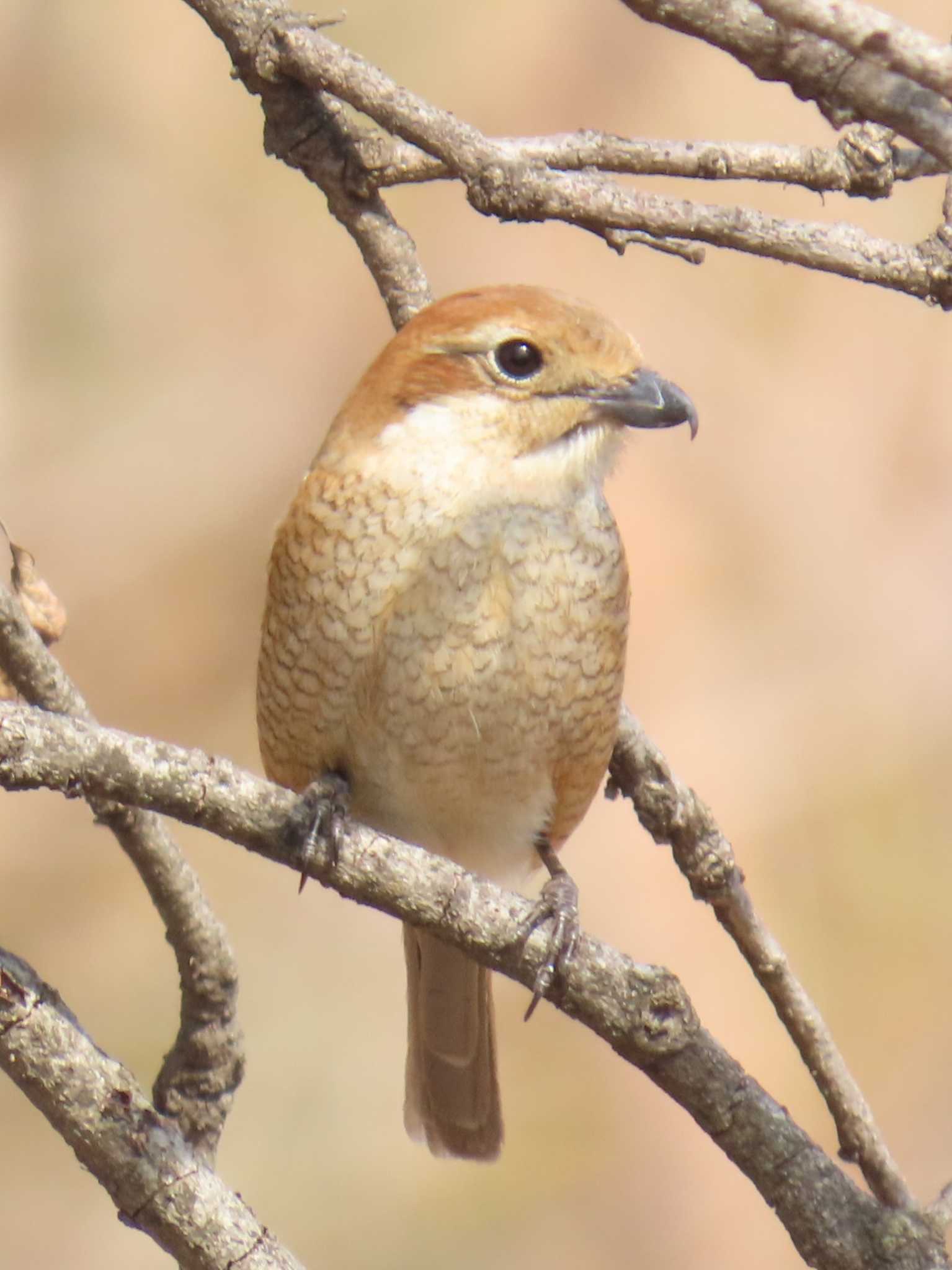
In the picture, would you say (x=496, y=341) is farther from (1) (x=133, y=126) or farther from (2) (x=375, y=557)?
(1) (x=133, y=126)

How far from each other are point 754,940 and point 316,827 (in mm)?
944

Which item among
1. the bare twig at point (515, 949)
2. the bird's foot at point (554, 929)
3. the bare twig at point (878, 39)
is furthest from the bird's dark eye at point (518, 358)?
the bare twig at point (878, 39)

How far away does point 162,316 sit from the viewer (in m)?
5.77

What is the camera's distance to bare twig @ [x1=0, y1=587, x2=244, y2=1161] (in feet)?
9.80

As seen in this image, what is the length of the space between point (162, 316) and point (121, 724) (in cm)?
139

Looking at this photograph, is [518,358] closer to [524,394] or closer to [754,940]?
[524,394]

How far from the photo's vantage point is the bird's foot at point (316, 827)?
242cm

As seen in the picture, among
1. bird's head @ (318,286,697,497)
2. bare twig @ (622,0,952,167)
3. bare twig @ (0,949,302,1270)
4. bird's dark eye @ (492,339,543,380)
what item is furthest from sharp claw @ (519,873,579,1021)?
bare twig @ (622,0,952,167)

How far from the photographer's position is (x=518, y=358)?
3201mm

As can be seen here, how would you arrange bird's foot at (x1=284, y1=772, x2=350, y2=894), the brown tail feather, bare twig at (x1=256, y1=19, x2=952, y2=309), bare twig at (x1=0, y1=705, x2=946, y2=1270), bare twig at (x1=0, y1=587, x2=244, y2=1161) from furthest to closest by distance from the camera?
the brown tail feather → bare twig at (x1=0, y1=587, x2=244, y2=1161) → bare twig at (x1=256, y1=19, x2=952, y2=309) → bird's foot at (x1=284, y1=772, x2=350, y2=894) → bare twig at (x1=0, y1=705, x2=946, y2=1270)

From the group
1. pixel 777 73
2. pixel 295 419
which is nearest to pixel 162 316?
pixel 295 419

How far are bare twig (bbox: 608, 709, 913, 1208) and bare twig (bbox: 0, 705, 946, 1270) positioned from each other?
0.99ft

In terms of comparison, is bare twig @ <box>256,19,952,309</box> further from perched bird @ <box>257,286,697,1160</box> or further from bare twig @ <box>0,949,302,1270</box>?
bare twig @ <box>0,949,302,1270</box>

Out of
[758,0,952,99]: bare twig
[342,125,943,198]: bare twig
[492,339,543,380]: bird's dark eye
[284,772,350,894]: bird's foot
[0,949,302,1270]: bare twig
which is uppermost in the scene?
[342,125,943,198]: bare twig
